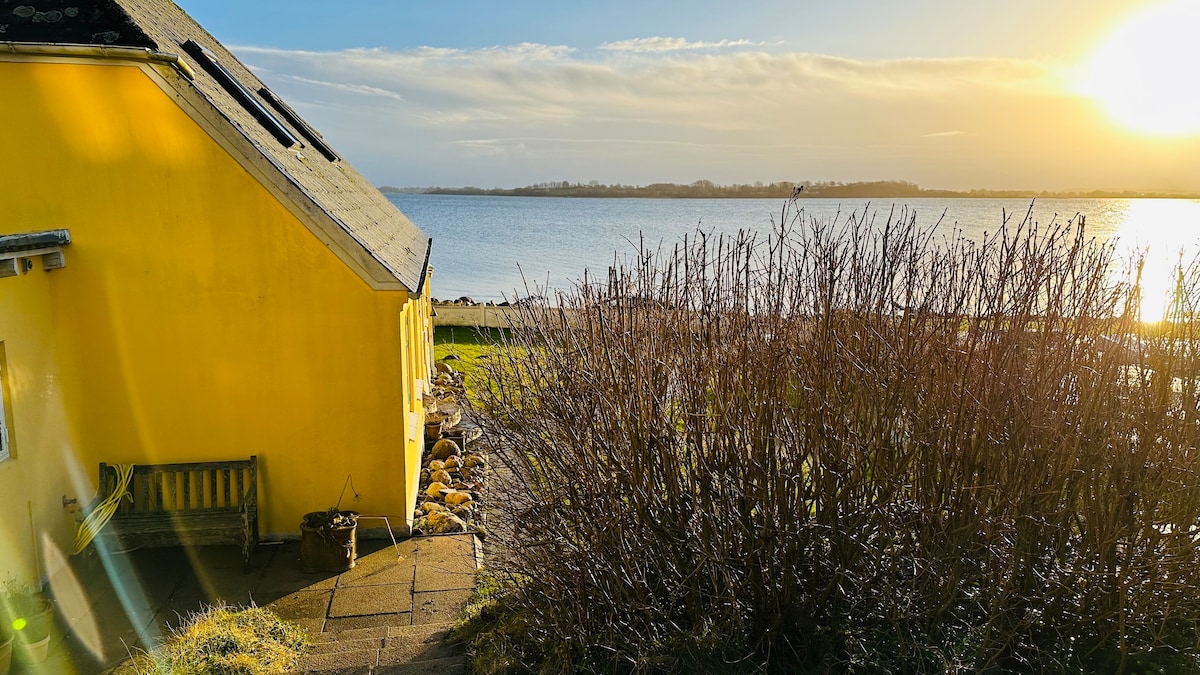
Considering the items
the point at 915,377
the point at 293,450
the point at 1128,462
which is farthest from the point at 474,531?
the point at 1128,462

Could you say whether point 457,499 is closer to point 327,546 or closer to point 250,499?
point 327,546

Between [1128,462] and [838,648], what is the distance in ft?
8.00

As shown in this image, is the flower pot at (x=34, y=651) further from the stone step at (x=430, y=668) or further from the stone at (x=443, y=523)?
the stone at (x=443, y=523)

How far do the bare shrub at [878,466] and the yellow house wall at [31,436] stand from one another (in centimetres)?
504

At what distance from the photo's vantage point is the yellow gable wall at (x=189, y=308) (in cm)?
838

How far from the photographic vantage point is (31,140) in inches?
328

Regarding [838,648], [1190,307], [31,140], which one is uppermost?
[31,140]

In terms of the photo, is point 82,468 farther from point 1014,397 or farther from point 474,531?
point 1014,397

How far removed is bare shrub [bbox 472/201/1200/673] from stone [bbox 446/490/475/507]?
5026mm

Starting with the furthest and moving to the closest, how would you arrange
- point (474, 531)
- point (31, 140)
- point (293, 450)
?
point (474, 531) < point (293, 450) < point (31, 140)

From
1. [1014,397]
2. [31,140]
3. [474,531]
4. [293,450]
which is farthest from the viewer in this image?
[474,531]

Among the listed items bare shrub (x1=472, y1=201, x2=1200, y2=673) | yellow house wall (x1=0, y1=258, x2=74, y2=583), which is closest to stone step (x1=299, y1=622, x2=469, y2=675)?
bare shrub (x1=472, y1=201, x2=1200, y2=673)

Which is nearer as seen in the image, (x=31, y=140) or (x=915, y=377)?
(x=915, y=377)

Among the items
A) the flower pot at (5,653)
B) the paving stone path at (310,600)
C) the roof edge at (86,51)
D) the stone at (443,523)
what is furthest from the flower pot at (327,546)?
the roof edge at (86,51)
